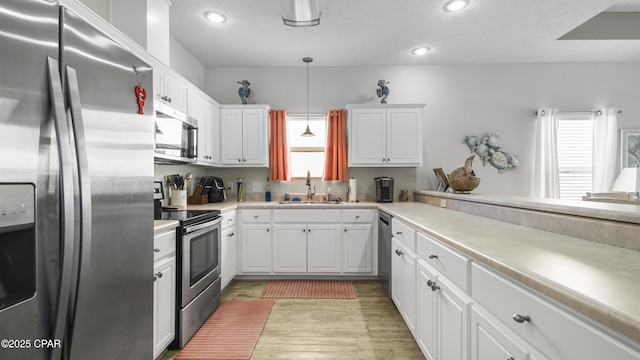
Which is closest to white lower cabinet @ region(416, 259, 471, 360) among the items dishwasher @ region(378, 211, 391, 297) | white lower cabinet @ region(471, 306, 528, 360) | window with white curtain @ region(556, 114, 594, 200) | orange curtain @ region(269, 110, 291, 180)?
white lower cabinet @ region(471, 306, 528, 360)

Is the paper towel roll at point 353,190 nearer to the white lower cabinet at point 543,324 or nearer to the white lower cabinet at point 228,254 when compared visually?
the white lower cabinet at point 228,254

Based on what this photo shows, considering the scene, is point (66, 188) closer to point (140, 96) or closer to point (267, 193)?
point (140, 96)

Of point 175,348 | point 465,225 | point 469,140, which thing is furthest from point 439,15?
point 175,348

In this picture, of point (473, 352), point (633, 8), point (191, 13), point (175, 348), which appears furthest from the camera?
point (633, 8)

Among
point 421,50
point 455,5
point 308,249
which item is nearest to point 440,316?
point 308,249

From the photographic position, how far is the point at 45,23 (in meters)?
0.85

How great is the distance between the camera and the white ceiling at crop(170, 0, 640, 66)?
270 centimetres

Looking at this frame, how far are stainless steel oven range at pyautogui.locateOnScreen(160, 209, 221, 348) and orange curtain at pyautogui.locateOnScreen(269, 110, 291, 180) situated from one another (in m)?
1.37

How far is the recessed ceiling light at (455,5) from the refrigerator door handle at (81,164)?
2841mm

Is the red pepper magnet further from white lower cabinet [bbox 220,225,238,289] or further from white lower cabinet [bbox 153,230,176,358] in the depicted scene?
white lower cabinet [bbox 220,225,238,289]

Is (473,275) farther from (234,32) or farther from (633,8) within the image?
(633,8)

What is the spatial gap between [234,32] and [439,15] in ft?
6.79

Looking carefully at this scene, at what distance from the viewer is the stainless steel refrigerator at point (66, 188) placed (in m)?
0.76

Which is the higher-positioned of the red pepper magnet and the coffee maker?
the red pepper magnet
